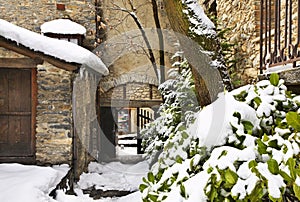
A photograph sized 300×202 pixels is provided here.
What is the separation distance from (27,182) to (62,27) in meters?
4.65

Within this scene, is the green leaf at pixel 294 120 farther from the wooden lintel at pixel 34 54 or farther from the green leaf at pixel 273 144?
the wooden lintel at pixel 34 54

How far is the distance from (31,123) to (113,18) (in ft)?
14.8

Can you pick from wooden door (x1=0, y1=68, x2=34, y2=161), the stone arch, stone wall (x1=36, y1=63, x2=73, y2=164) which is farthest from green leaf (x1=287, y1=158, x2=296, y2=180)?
the stone arch

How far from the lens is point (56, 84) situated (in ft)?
19.3

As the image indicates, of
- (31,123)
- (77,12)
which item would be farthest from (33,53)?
(77,12)

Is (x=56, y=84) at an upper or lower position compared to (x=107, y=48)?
lower

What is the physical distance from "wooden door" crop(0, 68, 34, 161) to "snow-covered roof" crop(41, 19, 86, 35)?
184 centimetres

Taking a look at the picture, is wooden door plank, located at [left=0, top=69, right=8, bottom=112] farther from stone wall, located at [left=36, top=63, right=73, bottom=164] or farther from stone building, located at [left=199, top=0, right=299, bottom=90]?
stone building, located at [left=199, top=0, right=299, bottom=90]

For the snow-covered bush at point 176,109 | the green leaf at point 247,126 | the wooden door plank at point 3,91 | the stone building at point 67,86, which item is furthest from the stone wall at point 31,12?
the green leaf at point 247,126

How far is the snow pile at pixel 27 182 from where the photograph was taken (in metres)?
3.77

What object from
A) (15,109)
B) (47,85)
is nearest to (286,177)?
(47,85)

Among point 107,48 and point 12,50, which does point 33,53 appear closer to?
point 12,50

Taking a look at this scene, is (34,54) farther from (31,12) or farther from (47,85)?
(31,12)

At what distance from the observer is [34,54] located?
17.9 ft
